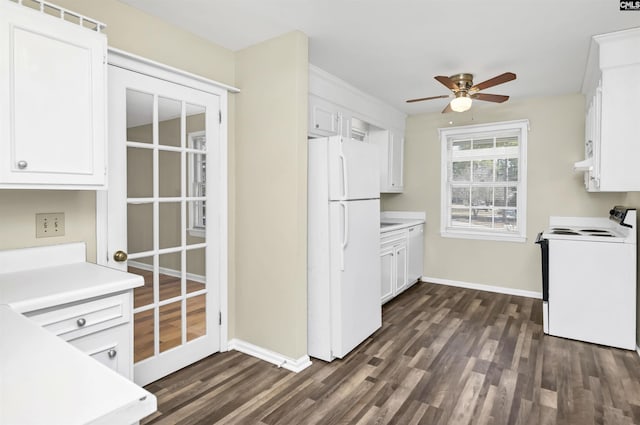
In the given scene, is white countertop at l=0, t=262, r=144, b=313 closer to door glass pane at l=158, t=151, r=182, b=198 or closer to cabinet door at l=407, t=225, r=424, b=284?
door glass pane at l=158, t=151, r=182, b=198

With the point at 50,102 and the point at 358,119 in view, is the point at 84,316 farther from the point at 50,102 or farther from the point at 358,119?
the point at 358,119

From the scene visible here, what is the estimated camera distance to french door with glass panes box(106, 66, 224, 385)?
233 cm

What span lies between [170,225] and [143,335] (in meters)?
0.76

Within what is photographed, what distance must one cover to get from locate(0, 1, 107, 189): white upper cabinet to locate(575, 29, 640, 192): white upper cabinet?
3.33 m

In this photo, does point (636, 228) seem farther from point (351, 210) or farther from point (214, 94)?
point (214, 94)

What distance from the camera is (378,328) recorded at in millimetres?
3445

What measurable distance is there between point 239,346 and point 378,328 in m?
1.28

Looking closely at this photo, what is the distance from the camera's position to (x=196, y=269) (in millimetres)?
2809

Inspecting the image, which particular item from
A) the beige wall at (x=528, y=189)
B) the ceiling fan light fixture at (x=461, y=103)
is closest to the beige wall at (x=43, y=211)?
the ceiling fan light fixture at (x=461, y=103)

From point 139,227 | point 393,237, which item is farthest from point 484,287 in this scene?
point 139,227

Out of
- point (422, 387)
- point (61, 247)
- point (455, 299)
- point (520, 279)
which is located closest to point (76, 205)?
point (61, 247)

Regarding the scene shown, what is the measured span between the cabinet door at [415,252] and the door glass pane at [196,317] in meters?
2.77

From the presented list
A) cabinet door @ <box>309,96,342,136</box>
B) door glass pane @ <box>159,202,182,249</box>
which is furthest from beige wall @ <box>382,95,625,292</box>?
door glass pane @ <box>159,202,182,249</box>

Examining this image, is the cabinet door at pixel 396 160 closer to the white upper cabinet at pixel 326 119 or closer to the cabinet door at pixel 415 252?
the cabinet door at pixel 415 252
